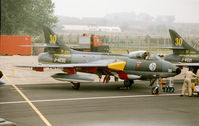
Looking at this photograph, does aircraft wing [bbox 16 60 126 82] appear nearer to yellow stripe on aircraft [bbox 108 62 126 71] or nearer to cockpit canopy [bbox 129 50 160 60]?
yellow stripe on aircraft [bbox 108 62 126 71]

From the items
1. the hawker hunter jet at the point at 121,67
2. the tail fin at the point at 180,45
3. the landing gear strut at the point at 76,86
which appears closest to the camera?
the hawker hunter jet at the point at 121,67

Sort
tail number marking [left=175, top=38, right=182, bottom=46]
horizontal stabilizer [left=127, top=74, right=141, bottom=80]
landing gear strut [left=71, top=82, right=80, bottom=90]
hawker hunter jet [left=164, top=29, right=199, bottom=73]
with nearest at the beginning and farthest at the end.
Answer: horizontal stabilizer [left=127, top=74, right=141, bottom=80] → landing gear strut [left=71, top=82, right=80, bottom=90] → hawker hunter jet [left=164, top=29, right=199, bottom=73] → tail number marking [left=175, top=38, right=182, bottom=46]

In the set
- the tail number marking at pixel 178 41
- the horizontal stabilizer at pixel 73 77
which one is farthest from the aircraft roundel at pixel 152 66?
the tail number marking at pixel 178 41

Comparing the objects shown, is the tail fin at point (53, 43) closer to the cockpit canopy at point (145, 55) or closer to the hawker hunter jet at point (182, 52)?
A: the cockpit canopy at point (145, 55)

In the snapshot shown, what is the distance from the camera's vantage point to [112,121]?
10.1 metres


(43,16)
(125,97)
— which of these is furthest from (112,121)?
(43,16)

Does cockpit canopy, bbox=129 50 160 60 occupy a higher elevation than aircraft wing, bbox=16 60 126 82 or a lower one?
higher

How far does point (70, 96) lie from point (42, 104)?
2.39 metres

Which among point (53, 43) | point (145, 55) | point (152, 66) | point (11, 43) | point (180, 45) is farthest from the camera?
point (11, 43)

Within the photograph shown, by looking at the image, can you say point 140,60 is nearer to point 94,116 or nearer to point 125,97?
point 125,97

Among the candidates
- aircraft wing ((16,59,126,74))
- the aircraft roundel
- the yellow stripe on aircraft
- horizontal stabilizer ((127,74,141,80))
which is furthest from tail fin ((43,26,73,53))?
the aircraft roundel

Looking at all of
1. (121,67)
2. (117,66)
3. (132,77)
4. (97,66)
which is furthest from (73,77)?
(132,77)

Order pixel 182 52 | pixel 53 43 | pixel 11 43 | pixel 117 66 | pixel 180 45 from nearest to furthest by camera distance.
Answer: pixel 117 66 < pixel 53 43 < pixel 180 45 < pixel 182 52 < pixel 11 43

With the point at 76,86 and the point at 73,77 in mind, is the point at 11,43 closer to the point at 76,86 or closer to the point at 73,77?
the point at 76,86
